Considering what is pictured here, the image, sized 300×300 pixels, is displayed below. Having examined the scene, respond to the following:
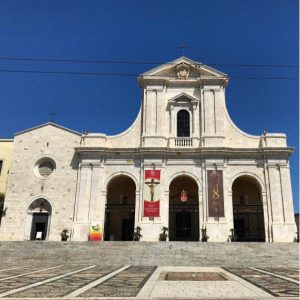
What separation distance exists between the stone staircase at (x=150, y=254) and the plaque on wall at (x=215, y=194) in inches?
219

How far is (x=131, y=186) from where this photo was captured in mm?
31516

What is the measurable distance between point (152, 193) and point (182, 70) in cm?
1204

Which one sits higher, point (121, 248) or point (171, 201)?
point (171, 201)

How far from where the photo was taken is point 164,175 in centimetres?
2786

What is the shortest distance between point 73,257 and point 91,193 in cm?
886

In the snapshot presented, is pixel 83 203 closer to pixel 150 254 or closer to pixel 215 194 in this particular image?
pixel 150 254

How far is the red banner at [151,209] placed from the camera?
26.7 metres

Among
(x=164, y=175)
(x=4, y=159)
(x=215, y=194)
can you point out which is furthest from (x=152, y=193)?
(x=4, y=159)

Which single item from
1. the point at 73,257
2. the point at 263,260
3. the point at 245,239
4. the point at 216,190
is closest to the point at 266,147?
the point at 216,190

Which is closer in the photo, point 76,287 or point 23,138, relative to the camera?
point 76,287

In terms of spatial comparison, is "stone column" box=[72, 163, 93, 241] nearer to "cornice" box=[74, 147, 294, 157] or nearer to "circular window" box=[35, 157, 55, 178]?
"cornice" box=[74, 147, 294, 157]

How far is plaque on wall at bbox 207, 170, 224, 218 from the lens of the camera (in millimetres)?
26575

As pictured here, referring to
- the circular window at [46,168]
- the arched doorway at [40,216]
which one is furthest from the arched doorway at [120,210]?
the circular window at [46,168]

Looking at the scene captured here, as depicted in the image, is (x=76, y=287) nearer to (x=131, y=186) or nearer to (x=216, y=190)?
(x=216, y=190)
